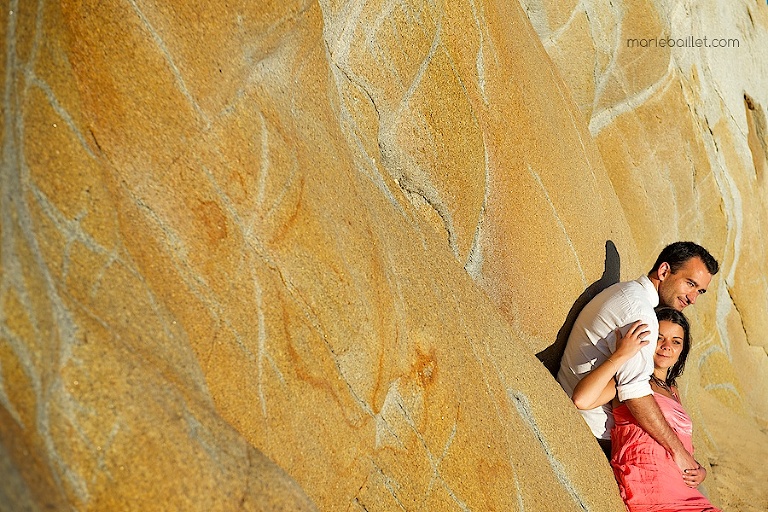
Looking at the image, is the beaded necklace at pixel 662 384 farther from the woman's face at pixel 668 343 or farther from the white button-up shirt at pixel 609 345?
the white button-up shirt at pixel 609 345

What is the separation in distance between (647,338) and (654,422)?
38 cm

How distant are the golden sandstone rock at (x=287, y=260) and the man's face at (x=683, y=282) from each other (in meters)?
0.40

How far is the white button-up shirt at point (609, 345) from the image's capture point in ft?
12.5

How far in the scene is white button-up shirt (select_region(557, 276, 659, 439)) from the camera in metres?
3.81

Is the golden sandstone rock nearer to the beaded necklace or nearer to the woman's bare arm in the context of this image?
the woman's bare arm

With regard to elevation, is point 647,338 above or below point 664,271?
below

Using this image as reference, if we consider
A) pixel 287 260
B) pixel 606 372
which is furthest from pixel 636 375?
pixel 287 260

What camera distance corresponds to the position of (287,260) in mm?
2459

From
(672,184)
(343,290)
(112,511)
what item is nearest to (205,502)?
(112,511)

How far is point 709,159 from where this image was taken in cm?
738

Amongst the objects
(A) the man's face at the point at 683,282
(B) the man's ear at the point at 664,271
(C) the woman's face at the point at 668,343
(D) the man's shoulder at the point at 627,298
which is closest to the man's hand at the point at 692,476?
(C) the woman's face at the point at 668,343

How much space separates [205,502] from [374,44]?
218 centimetres

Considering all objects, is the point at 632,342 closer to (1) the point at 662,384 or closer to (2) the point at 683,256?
(1) the point at 662,384

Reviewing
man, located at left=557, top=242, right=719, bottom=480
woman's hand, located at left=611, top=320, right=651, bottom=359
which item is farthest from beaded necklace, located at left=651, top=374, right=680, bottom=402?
woman's hand, located at left=611, top=320, right=651, bottom=359
